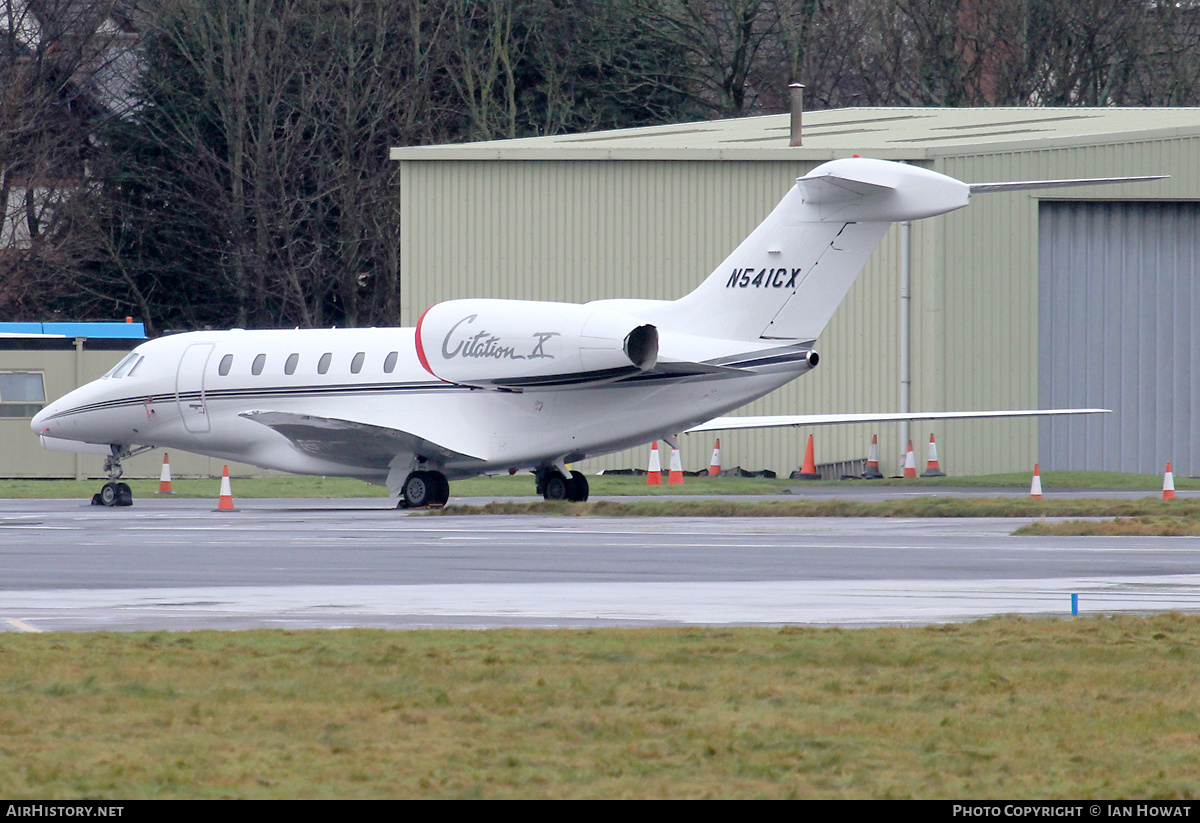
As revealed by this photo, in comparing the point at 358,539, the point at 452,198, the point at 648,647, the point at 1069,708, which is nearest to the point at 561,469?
the point at 358,539

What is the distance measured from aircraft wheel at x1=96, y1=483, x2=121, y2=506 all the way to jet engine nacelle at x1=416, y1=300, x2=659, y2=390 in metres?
5.72

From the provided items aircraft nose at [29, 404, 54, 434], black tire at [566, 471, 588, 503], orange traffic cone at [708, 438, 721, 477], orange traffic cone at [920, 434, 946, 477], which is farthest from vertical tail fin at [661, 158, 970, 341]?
aircraft nose at [29, 404, 54, 434]

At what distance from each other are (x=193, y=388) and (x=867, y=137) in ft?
49.1

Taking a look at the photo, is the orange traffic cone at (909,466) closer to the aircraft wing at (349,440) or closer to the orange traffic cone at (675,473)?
the orange traffic cone at (675,473)

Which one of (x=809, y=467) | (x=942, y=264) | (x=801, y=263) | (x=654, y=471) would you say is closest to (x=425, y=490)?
(x=801, y=263)

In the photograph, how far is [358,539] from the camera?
20891 mm

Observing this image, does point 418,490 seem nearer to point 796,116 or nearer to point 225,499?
point 225,499

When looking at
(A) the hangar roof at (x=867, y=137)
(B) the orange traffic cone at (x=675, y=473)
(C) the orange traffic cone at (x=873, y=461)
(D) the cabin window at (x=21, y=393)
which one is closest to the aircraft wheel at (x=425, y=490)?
(B) the orange traffic cone at (x=675, y=473)

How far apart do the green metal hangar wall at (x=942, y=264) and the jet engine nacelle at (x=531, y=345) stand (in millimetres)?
10768

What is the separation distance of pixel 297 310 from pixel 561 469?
93.9ft

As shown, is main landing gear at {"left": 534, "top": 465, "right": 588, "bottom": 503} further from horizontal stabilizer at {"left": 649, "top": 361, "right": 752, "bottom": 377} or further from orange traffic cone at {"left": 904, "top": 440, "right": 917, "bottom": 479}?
orange traffic cone at {"left": 904, "top": 440, "right": 917, "bottom": 479}

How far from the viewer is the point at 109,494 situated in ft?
95.8

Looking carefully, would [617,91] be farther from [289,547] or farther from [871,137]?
[289,547]

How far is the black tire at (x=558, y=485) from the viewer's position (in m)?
27.7
